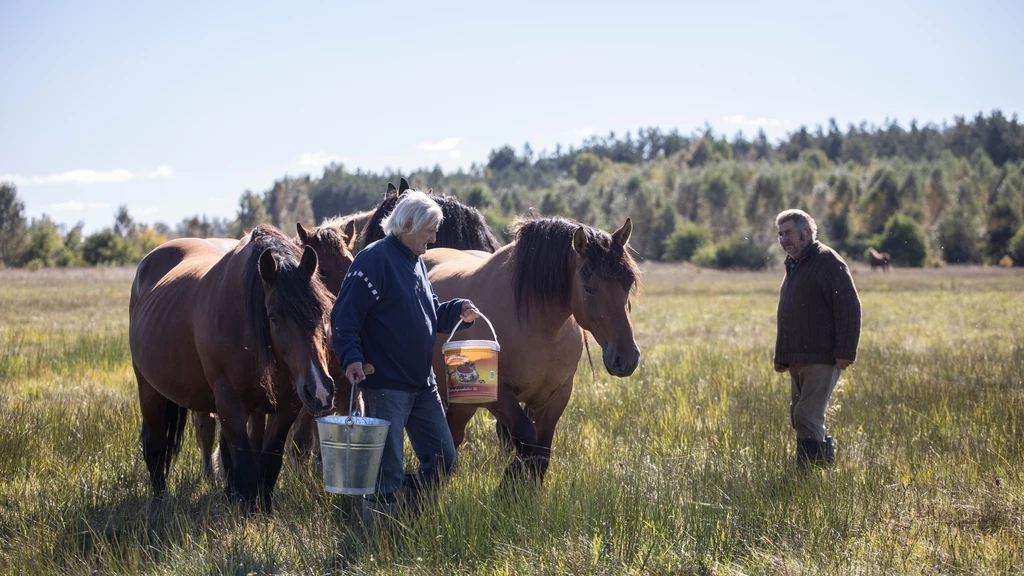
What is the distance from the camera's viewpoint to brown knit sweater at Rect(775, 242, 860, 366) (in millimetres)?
5859

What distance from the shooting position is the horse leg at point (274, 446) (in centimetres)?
514

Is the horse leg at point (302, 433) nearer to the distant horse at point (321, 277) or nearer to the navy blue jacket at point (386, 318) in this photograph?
the distant horse at point (321, 277)

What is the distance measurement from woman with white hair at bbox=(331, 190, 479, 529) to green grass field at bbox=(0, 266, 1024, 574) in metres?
0.25

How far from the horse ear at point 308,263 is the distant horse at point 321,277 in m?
0.65

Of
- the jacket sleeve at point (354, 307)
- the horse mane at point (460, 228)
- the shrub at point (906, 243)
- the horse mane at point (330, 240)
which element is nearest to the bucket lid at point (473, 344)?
the jacket sleeve at point (354, 307)

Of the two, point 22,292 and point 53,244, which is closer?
point 22,292

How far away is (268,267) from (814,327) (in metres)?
3.94

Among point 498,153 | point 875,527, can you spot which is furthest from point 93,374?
point 498,153

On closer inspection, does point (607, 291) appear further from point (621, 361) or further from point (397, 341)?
point (397, 341)

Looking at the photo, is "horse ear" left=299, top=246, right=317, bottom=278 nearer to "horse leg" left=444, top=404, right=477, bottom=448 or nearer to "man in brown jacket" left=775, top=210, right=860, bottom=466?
"horse leg" left=444, top=404, right=477, bottom=448

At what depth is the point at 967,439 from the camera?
638 cm

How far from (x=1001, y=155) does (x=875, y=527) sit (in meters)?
149

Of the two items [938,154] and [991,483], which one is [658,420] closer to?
[991,483]

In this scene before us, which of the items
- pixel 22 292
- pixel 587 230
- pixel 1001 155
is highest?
pixel 1001 155
